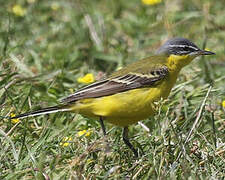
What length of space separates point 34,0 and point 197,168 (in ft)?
21.7

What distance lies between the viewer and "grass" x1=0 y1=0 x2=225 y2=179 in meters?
4.87

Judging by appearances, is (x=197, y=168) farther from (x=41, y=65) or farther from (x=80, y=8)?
(x=80, y=8)

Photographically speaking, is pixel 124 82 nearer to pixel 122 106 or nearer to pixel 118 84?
pixel 118 84

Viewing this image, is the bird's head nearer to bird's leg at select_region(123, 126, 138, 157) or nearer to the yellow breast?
the yellow breast

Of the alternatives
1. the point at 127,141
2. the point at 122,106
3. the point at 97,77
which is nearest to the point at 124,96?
the point at 122,106

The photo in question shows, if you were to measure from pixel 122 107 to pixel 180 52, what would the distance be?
4.43 feet

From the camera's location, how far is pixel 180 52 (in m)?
6.78

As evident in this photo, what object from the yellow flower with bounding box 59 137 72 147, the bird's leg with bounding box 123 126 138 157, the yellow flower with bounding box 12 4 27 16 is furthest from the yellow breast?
the yellow flower with bounding box 12 4 27 16

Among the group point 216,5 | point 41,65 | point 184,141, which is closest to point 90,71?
point 41,65

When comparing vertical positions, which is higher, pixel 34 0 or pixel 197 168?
pixel 34 0

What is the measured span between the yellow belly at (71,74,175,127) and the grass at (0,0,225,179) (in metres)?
0.20

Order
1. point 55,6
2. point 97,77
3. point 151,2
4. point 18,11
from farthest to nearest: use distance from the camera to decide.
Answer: point 55,6 < point 151,2 < point 18,11 < point 97,77

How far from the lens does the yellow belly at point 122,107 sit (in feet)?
19.2

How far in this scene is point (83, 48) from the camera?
876 cm
